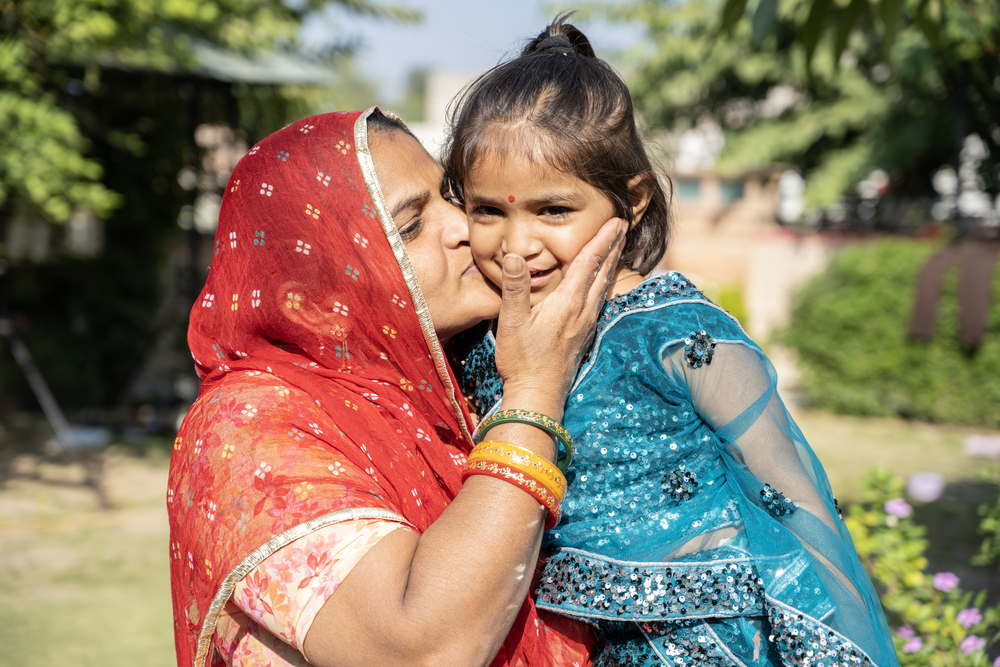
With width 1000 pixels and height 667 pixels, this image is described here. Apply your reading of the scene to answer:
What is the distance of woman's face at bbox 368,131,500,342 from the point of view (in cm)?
173

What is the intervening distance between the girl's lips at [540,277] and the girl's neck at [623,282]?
0.15m


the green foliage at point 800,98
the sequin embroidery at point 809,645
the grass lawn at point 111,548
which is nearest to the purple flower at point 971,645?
the grass lawn at point 111,548

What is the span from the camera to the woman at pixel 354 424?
4.17ft

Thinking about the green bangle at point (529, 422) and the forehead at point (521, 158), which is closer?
the green bangle at point (529, 422)

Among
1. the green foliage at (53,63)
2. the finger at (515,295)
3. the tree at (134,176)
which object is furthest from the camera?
the tree at (134,176)

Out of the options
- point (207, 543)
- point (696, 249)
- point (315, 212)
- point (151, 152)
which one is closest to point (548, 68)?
point (315, 212)

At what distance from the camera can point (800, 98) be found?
57.1 ft

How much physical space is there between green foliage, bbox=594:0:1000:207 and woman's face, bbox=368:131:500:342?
12.7 m

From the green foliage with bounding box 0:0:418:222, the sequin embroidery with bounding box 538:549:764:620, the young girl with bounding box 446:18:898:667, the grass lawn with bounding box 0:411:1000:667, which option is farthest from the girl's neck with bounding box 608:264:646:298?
the green foliage with bounding box 0:0:418:222

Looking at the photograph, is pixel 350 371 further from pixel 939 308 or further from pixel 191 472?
pixel 939 308

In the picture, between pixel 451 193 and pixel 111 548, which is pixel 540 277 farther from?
pixel 111 548

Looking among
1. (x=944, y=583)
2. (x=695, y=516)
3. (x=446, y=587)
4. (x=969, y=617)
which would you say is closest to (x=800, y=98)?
(x=944, y=583)

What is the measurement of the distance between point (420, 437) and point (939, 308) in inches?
369

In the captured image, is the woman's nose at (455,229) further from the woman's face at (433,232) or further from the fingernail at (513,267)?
the fingernail at (513,267)
